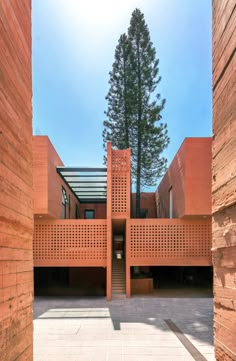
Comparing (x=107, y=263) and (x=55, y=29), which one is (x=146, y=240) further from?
(x=55, y=29)

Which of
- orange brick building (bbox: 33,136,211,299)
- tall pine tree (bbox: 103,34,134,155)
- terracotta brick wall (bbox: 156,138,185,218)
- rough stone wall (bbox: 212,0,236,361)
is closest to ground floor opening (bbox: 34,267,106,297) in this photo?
orange brick building (bbox: 33,136,211,299)

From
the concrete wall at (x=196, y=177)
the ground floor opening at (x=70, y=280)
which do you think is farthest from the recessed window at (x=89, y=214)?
the concrete wall at (x=196, y=177)

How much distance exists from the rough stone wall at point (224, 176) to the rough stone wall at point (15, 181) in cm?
159

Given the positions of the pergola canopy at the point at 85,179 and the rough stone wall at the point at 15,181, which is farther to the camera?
the pergola canopy at the point at 85,179

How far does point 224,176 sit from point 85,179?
42.8ft

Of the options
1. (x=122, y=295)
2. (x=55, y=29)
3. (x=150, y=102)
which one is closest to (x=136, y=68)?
Answer: (x=150, y=102)

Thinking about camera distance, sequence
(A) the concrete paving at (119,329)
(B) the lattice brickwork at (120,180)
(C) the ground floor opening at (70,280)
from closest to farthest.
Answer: (A) the concrete paving at (119,329)
(B) the lattice brickwork at (120,180)
(C) the ground floor opening at (70,280)

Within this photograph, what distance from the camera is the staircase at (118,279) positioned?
12211 millimetres

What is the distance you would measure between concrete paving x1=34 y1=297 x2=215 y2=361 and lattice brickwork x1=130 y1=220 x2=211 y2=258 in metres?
1.99

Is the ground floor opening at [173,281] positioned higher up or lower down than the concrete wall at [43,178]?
lower down

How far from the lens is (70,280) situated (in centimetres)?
1692

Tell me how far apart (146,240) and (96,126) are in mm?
10132

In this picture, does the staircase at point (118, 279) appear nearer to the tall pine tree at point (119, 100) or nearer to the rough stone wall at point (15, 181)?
the tall pine tree at point (119, 100)

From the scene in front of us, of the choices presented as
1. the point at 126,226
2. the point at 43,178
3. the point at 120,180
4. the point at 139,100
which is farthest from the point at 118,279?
the point at 139,100
